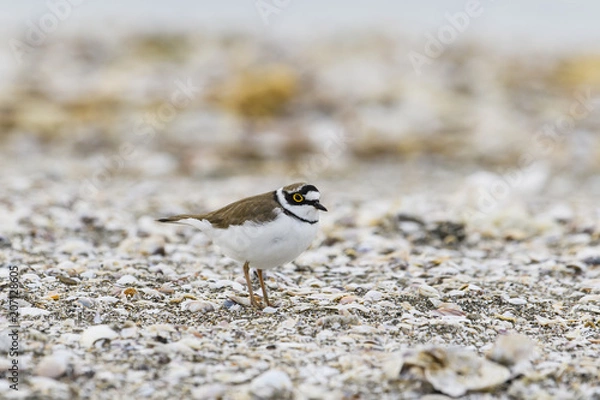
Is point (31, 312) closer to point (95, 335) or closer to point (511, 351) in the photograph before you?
point (95, 335)

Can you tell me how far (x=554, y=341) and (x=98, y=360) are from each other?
2.69 m

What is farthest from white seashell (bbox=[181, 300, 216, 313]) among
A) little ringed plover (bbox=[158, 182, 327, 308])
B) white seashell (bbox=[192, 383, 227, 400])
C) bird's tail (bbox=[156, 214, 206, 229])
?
white seashell (bbox=[192, 383, 227, 400])

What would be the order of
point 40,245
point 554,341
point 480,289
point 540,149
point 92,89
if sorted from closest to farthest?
point 554,341 < point 480,289 < point 40,245 < point 540,149 < point 92,89

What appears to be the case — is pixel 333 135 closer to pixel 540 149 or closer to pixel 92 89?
pixel 540 149

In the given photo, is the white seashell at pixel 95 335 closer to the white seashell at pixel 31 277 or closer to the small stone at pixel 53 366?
the small stone at pixel 53 366

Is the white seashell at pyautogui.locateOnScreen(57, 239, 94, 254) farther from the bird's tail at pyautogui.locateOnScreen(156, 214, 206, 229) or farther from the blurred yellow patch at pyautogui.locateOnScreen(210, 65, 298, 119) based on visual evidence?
the blurred yellow patch at pyautogui.locateOnScreen(210, 65, 298, 119)

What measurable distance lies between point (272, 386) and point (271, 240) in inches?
57.1

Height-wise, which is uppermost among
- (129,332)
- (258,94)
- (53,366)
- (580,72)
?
(580,72)

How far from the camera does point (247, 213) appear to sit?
16.6 ft

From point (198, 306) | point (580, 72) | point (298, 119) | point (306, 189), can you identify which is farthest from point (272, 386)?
point (580, 72)

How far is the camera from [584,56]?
2023cm

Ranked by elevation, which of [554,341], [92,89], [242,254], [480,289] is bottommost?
[554,341]

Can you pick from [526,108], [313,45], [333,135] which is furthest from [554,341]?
[313,45]

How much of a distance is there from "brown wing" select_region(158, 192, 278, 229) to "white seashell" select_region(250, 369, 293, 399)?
1495 mm
